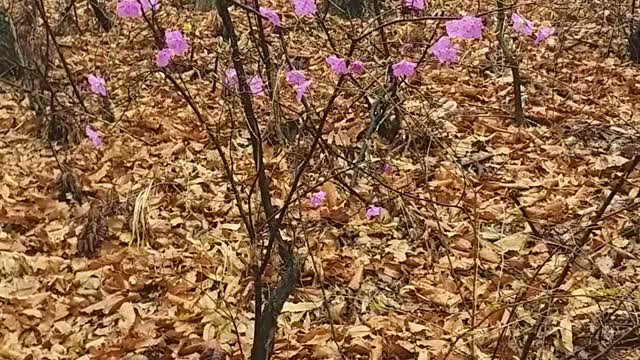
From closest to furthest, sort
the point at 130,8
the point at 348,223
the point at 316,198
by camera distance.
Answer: the point at 130,8
the point at 316,198
the point at 348,223

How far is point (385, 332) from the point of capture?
115 inches

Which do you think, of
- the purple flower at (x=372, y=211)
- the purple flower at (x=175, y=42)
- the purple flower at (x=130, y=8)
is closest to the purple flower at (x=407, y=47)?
the purple flower at (x=372, y=211)

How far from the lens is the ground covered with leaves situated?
2.84 metres

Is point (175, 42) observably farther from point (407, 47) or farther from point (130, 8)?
point (407, 47)

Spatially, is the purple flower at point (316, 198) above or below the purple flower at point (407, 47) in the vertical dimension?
below

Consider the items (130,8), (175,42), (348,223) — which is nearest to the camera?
(130,8)

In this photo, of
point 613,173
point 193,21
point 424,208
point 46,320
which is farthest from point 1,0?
point 613,173

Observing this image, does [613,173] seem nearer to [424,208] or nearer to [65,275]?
[424,208]

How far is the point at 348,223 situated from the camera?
3592 millimetres

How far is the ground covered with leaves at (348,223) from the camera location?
9.32 ft

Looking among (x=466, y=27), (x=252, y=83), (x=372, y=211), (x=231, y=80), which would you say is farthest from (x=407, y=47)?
(x=466, y=27)

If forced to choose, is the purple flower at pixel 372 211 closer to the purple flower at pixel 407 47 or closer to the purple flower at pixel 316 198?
the purple flower at pixel 316 198

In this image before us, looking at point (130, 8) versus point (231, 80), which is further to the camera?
point (231, 80)

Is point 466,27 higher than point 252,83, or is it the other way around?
point 466,27
